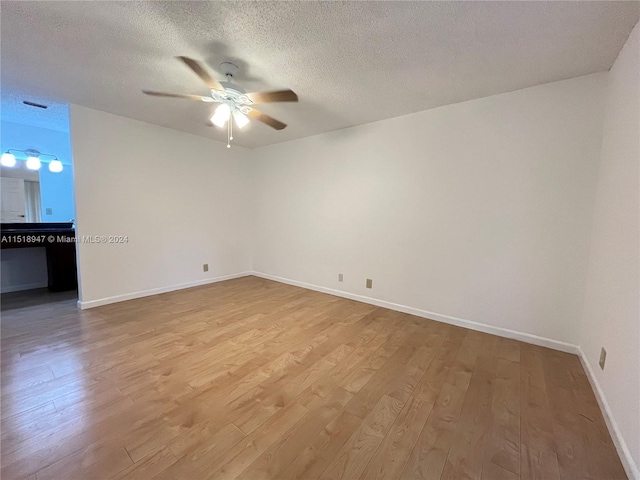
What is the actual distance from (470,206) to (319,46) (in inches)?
80.2

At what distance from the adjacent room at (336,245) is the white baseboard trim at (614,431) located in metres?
0.02

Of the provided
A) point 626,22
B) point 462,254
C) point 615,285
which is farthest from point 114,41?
point 615,285

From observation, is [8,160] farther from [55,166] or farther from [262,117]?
[262,117]

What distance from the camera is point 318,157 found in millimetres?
3877

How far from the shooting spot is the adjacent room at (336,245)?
1.39 m

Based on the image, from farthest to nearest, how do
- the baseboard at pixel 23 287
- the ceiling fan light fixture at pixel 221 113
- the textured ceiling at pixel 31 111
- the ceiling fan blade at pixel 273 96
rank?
the baseboard at pixel 23 287 < the textured ceiling at pixel 31 111 < the ceiling fan light fixture at pixel 221 113 < the ceiling fan blade at pixel 273 96

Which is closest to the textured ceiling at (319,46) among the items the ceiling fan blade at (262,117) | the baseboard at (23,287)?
the ceiling fan blade at (262,117)

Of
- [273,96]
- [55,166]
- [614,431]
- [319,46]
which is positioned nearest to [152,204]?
[55,166]

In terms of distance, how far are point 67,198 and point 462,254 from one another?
5759 mm

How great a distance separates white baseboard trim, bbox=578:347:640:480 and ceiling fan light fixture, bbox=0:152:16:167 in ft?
21.4

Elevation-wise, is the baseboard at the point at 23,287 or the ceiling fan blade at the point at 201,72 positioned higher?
the ceiling fan blade at the point at 201,72

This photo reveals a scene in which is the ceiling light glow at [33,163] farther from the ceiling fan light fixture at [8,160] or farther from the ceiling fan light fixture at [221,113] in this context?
the ceiling fan light fixture at [221,113]

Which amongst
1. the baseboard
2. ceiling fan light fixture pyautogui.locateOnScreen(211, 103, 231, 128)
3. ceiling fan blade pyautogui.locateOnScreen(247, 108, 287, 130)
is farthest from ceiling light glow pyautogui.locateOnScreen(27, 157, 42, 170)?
ceiling fan blade pyautogui.locateOnScreen(247, 108, 287, 130)

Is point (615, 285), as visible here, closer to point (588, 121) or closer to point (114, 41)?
point (588, 121)
